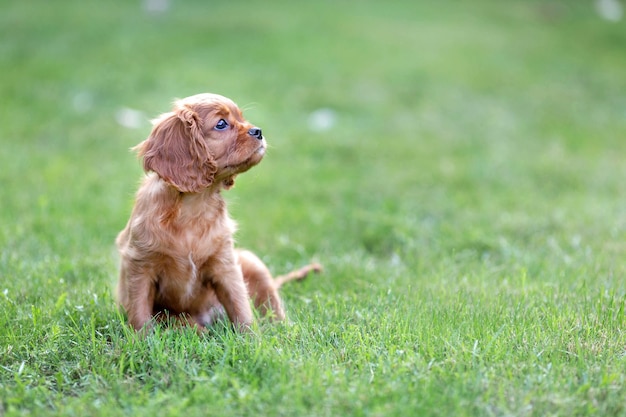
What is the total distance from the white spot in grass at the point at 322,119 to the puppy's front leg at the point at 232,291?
5838mm

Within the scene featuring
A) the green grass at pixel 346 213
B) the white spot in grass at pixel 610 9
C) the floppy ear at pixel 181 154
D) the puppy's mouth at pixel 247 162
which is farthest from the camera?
the white spot in grass at pixel 610 9

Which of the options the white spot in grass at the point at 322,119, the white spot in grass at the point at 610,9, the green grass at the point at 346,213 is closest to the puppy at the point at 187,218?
the green grass at the point at 346,213

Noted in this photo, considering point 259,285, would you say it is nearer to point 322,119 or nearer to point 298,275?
point 298,275

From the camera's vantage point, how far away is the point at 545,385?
11.1 feet

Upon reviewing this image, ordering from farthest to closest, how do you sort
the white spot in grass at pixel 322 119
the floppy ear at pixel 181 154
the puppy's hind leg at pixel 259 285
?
the white spot in grass at pixel 322 119, the puppy's hind leg at pixel 259 285, the floppy ear at pixel 181 154

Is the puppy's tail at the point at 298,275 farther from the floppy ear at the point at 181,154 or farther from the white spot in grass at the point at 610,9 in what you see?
the white spot in grass at the point at 610,9

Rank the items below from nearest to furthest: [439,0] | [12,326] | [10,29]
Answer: [12,326] → [10,29] → [439,0]

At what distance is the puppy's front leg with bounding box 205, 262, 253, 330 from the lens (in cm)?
423

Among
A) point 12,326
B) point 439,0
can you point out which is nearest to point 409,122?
point 12,326

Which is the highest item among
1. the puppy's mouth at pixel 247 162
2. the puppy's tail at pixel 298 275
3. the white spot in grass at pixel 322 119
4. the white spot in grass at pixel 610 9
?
the white spot in grass at pixel 610 9

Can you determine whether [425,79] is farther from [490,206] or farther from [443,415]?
[443,415]

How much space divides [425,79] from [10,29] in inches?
286

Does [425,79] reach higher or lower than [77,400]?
higher

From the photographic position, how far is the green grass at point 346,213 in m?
3.49
